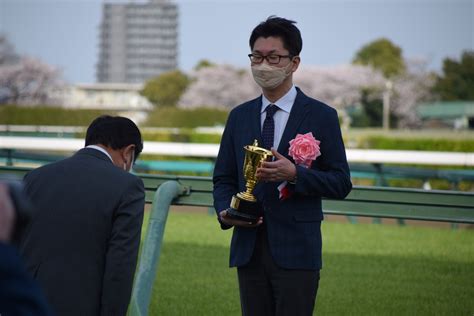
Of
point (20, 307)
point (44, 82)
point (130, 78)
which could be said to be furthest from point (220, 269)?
point (130, 78)

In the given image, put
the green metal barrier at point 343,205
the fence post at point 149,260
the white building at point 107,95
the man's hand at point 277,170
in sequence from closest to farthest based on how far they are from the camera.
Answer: the man's hand at point 277,170 → the fence post at point 149,260 → the green metal barrier at point 343,205 → the white building at point 107,95

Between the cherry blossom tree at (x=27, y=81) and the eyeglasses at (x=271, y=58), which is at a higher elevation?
the eyeglasses at (x=271, y=58)

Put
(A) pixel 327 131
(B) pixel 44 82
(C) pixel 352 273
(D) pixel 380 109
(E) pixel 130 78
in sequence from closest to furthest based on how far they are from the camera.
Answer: (A) pixel 327 131 → (C) pixel 352 273 → (D) pixel 380 109 → (B) pixel 44 82 → (E) pixel 130 78

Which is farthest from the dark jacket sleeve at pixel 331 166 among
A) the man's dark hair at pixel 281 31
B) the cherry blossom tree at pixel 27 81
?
the cherry blossom tree at pixel 27 81

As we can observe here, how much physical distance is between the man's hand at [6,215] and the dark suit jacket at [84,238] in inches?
82.1

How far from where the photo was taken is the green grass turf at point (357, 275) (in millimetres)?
7012

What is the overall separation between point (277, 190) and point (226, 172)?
12.1 inches

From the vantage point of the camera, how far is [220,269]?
8477 mm

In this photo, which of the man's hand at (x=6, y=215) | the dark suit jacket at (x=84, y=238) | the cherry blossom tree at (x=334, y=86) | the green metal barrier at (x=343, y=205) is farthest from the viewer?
the cherry blossom tree at (x=334, y=86)

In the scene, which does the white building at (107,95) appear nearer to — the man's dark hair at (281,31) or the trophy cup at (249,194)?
the man's dark hair at (281,31)

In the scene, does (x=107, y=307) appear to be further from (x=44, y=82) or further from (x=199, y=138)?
(x=44, y=82)

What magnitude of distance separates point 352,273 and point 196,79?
107m

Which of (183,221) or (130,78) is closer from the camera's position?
(183,221)

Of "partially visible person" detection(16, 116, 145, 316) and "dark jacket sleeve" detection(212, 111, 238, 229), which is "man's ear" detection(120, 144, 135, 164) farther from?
"dark jacket sleeve" detection(212, 111, 238, 229)
